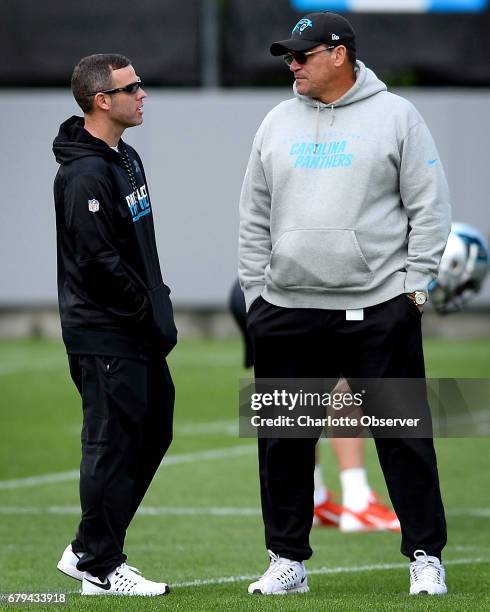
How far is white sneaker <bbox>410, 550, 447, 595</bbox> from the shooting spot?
5.66m

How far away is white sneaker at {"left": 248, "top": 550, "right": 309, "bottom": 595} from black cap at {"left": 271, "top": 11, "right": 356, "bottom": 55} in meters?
2.04

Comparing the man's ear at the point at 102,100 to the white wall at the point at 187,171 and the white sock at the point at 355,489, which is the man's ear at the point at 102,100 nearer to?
the white sock at the point at 355,489

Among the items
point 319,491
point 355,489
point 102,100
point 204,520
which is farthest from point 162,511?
point 102,100

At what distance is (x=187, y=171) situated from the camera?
2000 cm

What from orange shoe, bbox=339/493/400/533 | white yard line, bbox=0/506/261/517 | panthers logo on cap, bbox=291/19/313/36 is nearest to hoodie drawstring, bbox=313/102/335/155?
panthers logo on cap, bbox=291/19/313/36

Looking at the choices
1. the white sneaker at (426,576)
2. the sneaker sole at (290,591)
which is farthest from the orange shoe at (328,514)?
the white sneaker at (426,576)

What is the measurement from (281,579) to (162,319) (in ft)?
3.76

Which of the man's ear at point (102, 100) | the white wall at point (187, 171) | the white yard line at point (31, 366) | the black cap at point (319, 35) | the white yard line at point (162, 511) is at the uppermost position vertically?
the black cap at point (319, 35)

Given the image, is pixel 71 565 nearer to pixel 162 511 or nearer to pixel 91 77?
pixel 91 77

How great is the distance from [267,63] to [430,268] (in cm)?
1383

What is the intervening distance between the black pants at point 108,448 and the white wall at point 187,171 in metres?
14.1

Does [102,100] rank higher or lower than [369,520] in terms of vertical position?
higher

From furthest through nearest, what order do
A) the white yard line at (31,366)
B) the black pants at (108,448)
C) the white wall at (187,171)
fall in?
the white wall at (187,171), the white yard line at (31,366), the black pants at (108,448)

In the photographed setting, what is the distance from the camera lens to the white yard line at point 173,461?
1032 centimetres
